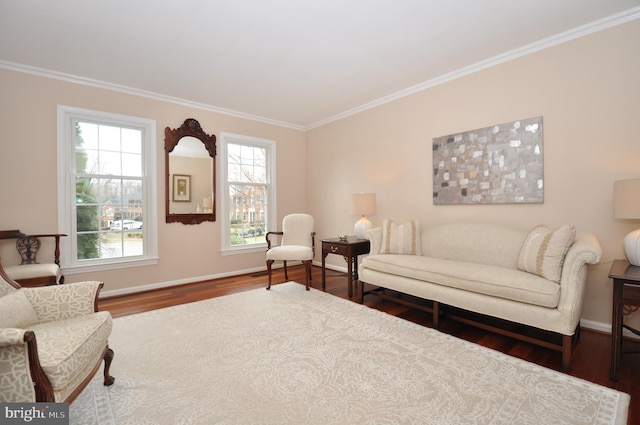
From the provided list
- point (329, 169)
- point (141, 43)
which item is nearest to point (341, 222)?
point (329, 169)

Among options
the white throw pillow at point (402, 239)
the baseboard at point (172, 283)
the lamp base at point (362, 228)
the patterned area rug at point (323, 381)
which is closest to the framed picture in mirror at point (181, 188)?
the baseboard at point (172, 283)

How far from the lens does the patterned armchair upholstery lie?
115 cm

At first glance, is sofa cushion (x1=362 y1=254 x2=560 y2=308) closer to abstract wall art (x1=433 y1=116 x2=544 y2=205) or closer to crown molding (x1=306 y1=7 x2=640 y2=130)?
abstract wall art (x1=433 y1=116 x2=544 y2=205)

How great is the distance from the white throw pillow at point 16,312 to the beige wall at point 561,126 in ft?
12.2

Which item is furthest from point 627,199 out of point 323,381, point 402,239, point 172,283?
point 172,283

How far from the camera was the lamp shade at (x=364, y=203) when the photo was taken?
13.3ft

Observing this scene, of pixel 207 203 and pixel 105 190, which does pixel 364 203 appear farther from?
pixel 105 190

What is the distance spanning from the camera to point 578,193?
2666 mm

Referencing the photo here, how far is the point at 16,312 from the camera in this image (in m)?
1.57

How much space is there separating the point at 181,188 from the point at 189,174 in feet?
0.80

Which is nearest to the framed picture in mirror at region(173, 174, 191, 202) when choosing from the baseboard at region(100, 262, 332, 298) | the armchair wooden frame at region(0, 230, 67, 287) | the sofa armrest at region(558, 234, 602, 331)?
the baseboard at region(100, 262, 332, 298)

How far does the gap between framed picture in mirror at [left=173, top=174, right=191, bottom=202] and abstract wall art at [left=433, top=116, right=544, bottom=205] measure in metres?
3.51

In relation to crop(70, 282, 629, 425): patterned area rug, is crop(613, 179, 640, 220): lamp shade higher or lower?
higher

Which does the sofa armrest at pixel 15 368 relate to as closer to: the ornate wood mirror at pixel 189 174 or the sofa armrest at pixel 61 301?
the sofa armrest at pixel 61 301
